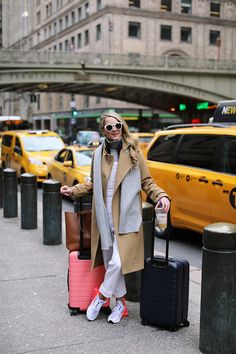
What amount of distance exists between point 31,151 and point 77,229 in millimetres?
12715

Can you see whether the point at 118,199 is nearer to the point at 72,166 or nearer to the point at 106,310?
the point at 106,310

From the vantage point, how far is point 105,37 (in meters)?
62.6

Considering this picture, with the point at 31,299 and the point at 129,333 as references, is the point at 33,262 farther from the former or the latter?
the point at 129,333

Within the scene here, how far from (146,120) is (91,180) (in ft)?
217

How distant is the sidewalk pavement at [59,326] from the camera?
380 cm

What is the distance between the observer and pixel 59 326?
13.9 feet

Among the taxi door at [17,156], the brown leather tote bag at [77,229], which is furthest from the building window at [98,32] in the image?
the brown leather tote bag at [77,229]

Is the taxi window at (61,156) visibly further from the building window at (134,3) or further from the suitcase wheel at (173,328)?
the building window at (134,3)

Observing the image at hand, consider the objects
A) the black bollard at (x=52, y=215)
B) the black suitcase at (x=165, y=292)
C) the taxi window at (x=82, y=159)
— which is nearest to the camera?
the black suitcase at (x=165, y=292)

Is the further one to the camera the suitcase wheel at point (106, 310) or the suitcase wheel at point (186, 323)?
the suitcase wheel at point (106, 310)

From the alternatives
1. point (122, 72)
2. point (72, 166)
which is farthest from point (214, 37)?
point (72, 166)

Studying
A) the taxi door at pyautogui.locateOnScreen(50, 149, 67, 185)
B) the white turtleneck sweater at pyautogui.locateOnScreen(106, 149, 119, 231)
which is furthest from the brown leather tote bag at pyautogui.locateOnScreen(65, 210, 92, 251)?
the taxi door at pyautogui.locateOnScreen(50, 149, 67, 185)

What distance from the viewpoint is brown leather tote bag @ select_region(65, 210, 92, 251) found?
4.34 m

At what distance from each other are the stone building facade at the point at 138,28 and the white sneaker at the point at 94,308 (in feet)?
192
